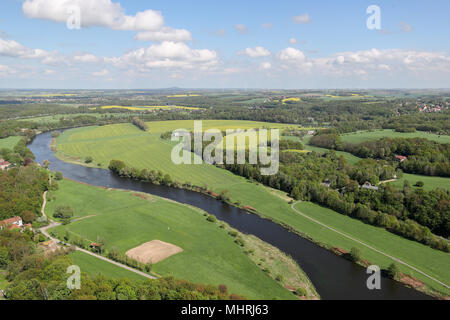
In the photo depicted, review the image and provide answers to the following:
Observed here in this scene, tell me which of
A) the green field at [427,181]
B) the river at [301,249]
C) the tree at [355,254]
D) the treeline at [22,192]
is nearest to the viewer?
the river at [301,249]

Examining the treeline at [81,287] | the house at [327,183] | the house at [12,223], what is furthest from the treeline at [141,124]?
the treeline at [81,287]

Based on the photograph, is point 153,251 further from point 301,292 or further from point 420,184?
point 420,184

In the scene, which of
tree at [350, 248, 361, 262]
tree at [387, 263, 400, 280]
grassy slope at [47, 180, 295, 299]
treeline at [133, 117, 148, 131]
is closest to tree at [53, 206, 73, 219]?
grassy slope at [47, 180, 295, 299]

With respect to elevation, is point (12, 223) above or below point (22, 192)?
below

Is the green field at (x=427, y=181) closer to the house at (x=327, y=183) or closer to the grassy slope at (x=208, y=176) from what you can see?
the house at (x=327, y=183)

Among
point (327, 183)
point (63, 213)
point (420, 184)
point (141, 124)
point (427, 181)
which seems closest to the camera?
point (63, 213)

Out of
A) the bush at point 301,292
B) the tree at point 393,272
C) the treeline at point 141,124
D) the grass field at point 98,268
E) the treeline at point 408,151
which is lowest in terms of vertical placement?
the bush at point 301,292

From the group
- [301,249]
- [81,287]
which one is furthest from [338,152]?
[81,287]
